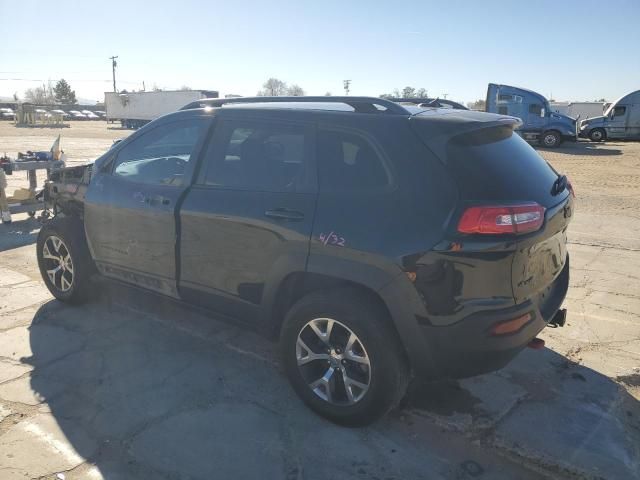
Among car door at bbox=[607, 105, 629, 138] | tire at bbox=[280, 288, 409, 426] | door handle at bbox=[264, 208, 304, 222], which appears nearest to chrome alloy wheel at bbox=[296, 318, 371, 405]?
tire at bbox=[280, 288, 409, 426]

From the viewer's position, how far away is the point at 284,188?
310 cm

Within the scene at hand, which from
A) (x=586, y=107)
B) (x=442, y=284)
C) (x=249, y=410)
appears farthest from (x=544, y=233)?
(x=586, y=107)

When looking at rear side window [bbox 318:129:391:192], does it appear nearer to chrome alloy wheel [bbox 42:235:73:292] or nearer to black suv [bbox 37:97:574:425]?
black suv [bbox 37:97:574:425]

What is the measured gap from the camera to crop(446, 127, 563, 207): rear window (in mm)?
2568

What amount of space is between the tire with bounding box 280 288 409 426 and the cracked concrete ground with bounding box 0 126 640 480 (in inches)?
6.3

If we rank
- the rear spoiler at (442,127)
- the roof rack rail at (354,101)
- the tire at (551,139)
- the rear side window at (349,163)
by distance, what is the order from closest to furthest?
the rear spoiler at (442,127) → the rear side window at (349,163) → the roof rack rail at (354,101) → the tire at (551,139)

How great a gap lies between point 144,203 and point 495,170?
2457 mm

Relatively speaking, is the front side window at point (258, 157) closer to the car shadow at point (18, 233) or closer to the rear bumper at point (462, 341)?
the rear bumper at point (462, 341)

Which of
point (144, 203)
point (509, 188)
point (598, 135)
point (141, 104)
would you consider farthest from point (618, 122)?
point (141, 104)

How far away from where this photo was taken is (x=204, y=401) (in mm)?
3254

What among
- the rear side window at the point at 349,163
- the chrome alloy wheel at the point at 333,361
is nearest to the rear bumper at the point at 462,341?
the chrome alloy wheel at the point at 333,361

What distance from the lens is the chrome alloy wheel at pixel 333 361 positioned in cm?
288

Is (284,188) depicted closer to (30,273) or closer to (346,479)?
(346,479)

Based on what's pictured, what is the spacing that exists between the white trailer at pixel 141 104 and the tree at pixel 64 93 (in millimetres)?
53164
